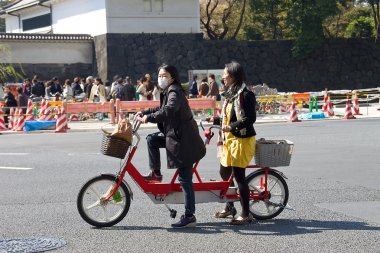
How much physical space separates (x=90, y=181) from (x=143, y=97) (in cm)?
2174

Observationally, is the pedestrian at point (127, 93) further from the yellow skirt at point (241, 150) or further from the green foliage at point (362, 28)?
the green foliage at point (362, 28)

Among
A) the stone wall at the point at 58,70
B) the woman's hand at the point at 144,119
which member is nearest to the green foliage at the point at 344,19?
the stone wall at the point at 58,70

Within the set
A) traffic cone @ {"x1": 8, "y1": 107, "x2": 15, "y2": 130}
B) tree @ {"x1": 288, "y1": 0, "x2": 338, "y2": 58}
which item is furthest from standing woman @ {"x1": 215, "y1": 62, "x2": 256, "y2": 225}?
tree @ {"x1": 288, "y1": 0, "x2": 338, "y2": 58}

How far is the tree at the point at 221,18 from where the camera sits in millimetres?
48594

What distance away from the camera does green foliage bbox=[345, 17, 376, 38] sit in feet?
169

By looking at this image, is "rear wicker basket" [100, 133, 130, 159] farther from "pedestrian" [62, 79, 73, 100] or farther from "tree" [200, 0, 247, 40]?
"tree" [200, 0, 247, 40]

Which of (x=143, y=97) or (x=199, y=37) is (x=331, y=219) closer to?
(x=143, y=97)

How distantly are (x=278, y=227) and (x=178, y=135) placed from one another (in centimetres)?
144

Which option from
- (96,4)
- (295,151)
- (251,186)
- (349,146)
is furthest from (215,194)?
(96,4)

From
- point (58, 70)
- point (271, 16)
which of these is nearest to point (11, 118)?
point (58, 70)

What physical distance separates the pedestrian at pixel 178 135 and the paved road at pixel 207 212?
45 centimetres

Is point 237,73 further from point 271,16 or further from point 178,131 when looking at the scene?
point 271,16

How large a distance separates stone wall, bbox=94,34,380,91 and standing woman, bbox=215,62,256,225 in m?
33.2

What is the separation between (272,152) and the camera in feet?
29.0
